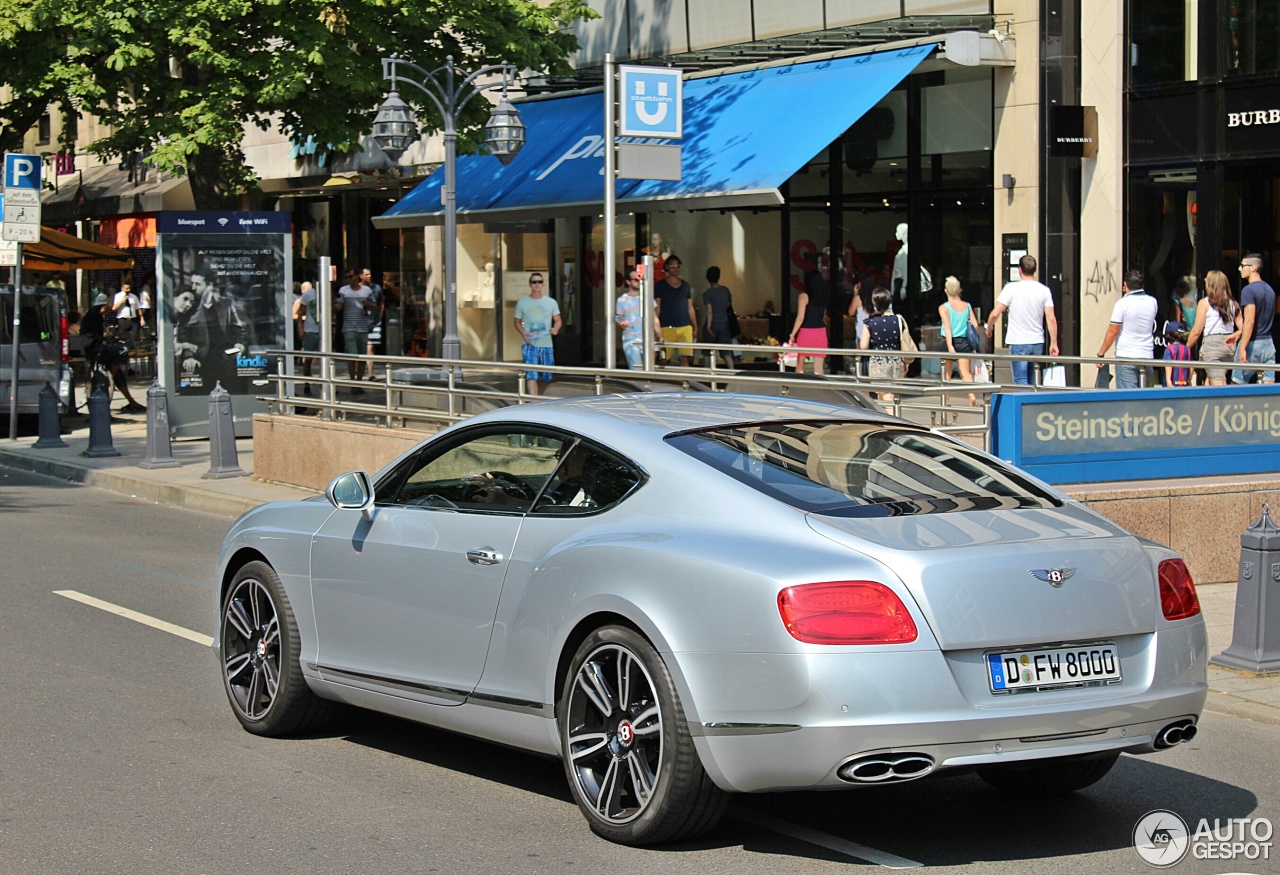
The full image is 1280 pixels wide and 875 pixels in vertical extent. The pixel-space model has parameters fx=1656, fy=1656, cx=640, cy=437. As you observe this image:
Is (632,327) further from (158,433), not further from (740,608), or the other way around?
(740,608)

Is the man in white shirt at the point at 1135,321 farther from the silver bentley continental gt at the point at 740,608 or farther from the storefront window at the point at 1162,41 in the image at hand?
the silver bentley continental gt at the point at 740,608

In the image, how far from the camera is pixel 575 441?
6031mm

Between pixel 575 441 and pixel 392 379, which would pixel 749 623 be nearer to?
pixel 575 441

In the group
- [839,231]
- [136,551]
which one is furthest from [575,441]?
[839,231]

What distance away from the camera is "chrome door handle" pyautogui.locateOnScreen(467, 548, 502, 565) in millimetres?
5965

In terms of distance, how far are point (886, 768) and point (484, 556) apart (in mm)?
1768

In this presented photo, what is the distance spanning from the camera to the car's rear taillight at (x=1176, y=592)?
17.9 ft

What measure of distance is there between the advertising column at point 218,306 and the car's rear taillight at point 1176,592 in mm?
17147

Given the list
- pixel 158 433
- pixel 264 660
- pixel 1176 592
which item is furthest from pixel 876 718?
pixel 158 433

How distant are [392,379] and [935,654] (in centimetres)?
1144

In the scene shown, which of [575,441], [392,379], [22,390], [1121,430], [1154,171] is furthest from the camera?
[22,390]

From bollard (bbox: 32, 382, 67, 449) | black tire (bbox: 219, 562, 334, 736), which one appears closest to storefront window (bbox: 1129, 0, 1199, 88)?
bollard (bbox: 32, 382, 67, 449)

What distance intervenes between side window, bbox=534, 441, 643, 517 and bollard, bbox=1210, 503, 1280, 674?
404 centimetres

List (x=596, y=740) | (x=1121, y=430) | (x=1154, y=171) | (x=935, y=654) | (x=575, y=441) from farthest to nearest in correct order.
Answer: (x=1154, y=171) < (x=1121, y=430) < (x=575, y=441) < (x=596, y=740) < (x=935, y=654)
